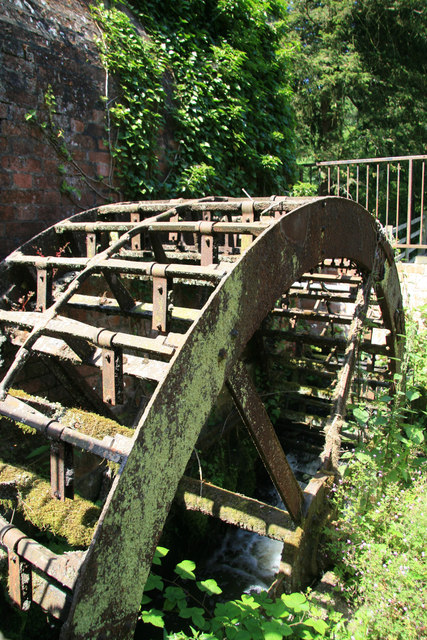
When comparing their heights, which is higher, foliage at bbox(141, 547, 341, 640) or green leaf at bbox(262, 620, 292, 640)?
green leaf at bbox(262, 620, 292, 640)

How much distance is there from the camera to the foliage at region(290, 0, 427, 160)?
1260cm

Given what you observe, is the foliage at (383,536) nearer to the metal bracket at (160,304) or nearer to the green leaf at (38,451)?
the metal bracket at (160,304)

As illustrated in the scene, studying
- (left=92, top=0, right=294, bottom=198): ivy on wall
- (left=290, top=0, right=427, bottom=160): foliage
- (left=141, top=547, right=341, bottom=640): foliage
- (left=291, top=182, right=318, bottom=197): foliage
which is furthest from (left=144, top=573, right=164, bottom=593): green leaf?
(left=290, top=0, right=427, bottom=160): foliage

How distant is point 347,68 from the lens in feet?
41.0

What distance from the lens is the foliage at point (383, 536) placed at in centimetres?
229

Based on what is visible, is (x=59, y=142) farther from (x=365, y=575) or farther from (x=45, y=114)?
(x=365, y=575)

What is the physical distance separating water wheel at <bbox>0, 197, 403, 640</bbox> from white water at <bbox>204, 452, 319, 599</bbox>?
6.38 feet

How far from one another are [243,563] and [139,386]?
2.34m

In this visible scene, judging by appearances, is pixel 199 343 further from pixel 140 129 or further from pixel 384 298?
pixel 140 129

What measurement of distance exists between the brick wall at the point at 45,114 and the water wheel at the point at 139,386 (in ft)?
0.97

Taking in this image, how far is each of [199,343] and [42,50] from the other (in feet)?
9.80

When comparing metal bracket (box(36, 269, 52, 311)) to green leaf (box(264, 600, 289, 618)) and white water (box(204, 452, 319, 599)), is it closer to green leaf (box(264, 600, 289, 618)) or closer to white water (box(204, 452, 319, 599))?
green leaf (box(264, 600, 289, 618))

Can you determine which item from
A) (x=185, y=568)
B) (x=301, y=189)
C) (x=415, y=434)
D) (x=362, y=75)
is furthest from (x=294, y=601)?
(x=362, y=75)

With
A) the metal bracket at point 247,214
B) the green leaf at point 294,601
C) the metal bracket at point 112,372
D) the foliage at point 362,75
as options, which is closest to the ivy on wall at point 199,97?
the metal bracket at point 247,214
